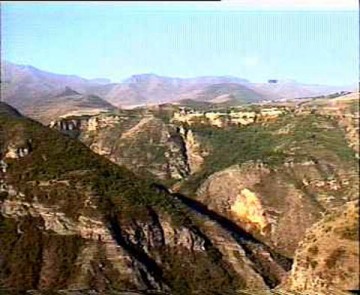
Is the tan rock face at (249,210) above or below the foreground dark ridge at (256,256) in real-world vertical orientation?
above

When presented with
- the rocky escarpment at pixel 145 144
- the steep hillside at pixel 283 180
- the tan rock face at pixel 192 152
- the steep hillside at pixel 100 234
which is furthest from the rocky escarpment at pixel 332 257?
the tan rock face at pixel 192 152

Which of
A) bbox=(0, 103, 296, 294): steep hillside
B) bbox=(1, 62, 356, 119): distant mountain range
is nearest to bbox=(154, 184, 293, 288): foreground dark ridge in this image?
bbox=(0, 103, 296, 294): steep hillside

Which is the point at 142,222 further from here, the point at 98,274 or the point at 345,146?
the point at 345,146

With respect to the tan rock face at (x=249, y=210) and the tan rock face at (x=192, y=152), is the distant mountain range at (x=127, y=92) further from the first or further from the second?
the tan rock face at (x=249, y=210)

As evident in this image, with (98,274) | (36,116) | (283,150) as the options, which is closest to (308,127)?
(283,150)

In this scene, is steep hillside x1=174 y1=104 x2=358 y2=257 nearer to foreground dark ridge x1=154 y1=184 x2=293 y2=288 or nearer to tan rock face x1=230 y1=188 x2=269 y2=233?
tan rock face x1=230 y1=188 x2=269 y2=233

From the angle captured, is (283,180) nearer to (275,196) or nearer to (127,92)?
(275,196)

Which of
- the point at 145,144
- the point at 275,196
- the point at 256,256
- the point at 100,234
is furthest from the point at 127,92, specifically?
the point at 100,234
